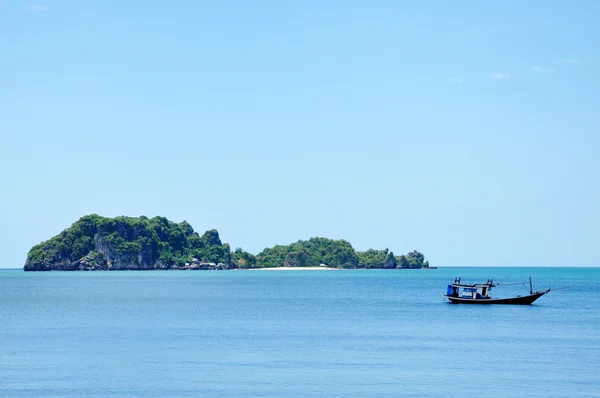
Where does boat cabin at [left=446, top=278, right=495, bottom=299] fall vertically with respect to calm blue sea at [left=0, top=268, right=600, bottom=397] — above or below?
above

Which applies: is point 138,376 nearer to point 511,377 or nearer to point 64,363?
point 64,363

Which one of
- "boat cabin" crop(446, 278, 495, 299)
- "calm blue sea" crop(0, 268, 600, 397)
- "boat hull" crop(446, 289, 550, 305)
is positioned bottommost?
"calm blue sea" crop(0, 268, 600, 397)

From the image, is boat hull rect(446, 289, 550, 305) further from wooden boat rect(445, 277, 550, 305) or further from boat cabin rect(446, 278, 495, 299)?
boat cabin rect(446, 278, 495, 299)

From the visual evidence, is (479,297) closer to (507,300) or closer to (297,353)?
(507,300)

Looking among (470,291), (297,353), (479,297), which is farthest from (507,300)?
(297,353)

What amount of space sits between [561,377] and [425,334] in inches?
1097

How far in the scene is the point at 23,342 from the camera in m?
73.6

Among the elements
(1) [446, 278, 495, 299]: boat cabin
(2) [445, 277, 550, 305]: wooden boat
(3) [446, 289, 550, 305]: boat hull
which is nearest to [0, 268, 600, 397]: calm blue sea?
(3) [446, 289, 550, 305]: boat hull

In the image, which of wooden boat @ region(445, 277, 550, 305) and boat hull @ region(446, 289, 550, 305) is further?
wooden boat @ region(445, 277, 550, 305)

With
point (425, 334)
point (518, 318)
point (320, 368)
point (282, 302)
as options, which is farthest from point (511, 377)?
point (282, 302)

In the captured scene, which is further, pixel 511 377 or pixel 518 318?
pixel 518 318

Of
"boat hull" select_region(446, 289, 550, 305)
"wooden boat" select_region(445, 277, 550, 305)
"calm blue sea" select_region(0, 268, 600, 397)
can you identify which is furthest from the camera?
"wooden boat" select_region(445, 277, 550, 305)

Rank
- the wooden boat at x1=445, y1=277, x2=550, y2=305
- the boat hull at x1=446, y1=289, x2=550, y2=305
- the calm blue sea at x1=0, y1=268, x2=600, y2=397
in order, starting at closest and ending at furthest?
the calm blue sea at x1=0, y1=268, x2=600, y2=397, the boat hull at x1=446, y1=289, x2=550, y2=305, the wooden boat at x1=445, y1=277, x2=550, y2=305

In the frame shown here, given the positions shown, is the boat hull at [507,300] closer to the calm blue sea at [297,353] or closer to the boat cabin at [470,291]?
the boat cabin at [470,291]
